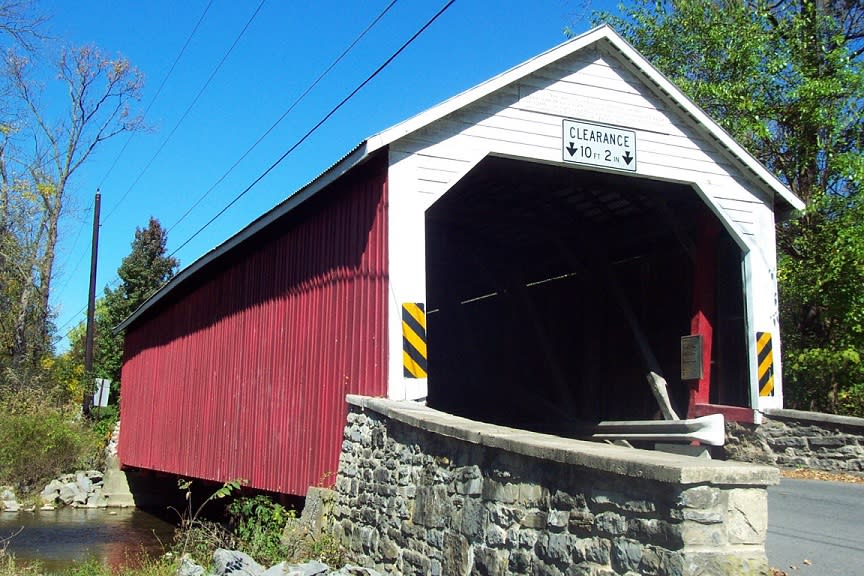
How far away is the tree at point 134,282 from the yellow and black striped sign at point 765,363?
25.3 meters

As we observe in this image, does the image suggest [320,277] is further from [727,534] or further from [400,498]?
[727,534]

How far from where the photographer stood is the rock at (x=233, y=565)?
6.29m

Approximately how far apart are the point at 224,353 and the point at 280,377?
8.41ft

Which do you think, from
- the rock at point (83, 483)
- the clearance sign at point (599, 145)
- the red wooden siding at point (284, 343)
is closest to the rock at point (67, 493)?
the rock at point (83, 483)

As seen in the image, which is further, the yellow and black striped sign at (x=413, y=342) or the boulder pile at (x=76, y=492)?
the boulder pile at (x=76, y=492)

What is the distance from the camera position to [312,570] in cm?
629

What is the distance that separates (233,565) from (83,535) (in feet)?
33.6

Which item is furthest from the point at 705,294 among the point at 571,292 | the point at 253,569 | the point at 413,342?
the point at 253,569

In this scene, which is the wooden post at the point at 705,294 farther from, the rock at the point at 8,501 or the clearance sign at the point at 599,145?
the rock at the point at 8,501

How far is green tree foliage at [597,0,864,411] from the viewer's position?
13.6 m

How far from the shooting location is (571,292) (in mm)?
14469

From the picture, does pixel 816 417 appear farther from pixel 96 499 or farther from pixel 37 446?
pixel 37 446

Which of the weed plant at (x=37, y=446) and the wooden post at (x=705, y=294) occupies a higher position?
the wooden post at (x=705, y=294)

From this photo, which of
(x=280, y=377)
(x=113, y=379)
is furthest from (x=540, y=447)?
(x=113, y=379)
